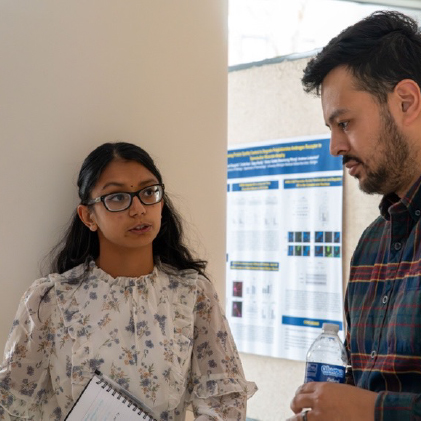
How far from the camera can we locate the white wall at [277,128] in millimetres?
3420

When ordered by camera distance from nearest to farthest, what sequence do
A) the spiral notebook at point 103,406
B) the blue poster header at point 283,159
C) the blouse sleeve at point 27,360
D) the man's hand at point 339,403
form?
the man's hand at point 339,403 → the spiral notebook at point 103,406 → the blouse sleeve at point 27,360 → the blue poster header at point 283,159

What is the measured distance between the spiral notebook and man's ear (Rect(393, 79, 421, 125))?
972mm

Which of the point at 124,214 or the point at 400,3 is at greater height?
the point at 400,3

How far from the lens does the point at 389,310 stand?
1338 millimetres

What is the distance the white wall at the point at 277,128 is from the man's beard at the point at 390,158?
78.8 inches

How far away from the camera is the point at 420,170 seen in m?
1.39

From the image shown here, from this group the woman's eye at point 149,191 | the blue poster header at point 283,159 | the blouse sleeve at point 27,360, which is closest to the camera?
the blouse sleeve at point 27,360

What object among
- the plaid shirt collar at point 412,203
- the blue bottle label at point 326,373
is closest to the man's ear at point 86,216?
the blue bottle label at point 326,373

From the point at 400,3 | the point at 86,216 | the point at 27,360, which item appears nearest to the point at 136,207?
the point at 86,216

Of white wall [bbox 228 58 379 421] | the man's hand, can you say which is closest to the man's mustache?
the man's hand

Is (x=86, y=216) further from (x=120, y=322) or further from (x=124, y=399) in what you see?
(x=124, y=399)

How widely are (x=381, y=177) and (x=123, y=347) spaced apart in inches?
34.6

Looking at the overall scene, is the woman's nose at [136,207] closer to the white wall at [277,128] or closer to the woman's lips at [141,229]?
the woman's lips at [141,229]

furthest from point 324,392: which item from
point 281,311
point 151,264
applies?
point 281,311
